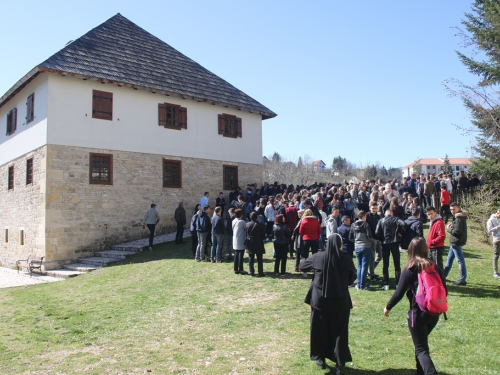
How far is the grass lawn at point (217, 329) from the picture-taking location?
6.00 metres

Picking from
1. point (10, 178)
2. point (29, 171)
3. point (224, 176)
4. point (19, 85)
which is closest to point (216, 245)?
point (224, 176)

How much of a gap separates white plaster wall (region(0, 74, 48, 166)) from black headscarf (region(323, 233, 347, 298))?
16064 mm

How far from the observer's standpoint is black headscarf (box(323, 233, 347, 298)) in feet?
18.1

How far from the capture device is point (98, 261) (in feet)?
57.1

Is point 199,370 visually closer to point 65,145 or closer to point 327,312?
point 327,312

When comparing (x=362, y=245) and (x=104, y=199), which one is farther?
(x=104, y=199)

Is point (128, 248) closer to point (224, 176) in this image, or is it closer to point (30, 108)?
point (224, 176)

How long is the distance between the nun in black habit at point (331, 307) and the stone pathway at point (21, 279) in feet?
44.7

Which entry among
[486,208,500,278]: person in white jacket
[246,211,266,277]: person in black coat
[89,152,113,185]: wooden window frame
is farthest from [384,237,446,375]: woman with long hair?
[89,152,113,185]: wooden window frame

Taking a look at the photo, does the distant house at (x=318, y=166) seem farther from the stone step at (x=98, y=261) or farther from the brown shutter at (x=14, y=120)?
the stone step at (x=98, y=261)

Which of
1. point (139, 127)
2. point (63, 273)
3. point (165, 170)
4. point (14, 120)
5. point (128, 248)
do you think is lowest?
point (63, 273)

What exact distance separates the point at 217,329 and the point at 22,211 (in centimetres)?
1631

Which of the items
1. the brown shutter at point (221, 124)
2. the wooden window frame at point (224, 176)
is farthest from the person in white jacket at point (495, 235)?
the brown shutter at point (221, 124)

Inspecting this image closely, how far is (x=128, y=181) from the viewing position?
20.2 m
